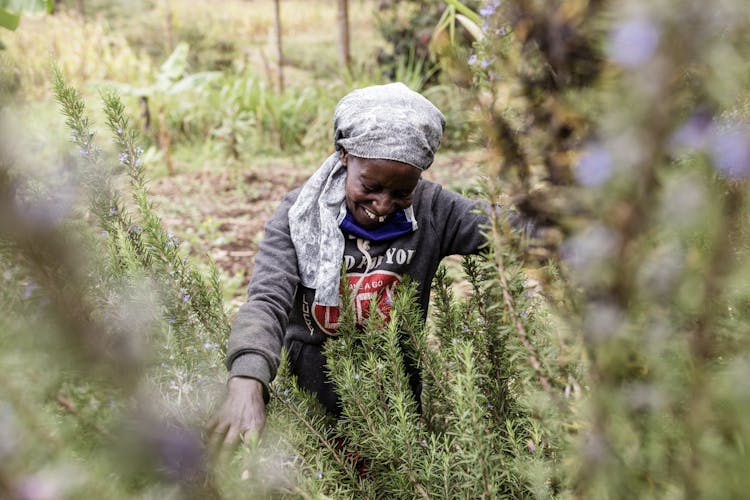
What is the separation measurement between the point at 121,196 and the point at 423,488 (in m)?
0.98

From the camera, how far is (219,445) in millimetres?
764

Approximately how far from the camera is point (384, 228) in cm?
188

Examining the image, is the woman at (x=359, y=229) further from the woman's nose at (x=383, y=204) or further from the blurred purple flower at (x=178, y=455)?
the blurred purple flower at (x=178, y=455)

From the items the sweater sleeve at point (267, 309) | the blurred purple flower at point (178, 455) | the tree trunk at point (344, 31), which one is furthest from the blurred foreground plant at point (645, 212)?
the tree trunk at point (344, 31)

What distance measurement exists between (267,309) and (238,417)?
55cm

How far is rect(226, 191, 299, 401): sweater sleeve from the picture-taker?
123cm

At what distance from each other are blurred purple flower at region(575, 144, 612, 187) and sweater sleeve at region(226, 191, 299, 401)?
904 millimetres

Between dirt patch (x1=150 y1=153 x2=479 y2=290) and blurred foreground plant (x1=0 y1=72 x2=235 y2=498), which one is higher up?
blurred foreground plant (x1=0 y1=72 x2=235 y2=498)

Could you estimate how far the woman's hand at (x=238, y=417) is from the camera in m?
0.80

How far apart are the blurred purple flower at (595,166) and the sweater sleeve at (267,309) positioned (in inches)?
35.6

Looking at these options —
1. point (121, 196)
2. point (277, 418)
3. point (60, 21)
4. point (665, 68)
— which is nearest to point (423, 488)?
point (277, 418)

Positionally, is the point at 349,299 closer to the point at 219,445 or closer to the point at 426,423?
the point at 426,423

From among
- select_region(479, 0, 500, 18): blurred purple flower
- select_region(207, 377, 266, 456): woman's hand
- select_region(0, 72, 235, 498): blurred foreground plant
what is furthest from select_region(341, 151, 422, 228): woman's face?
select_region(0, 72, 235, 498): blurred foreground plant

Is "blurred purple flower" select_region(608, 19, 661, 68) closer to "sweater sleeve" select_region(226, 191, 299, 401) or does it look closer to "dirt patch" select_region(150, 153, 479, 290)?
"sweater sleeve" select_region(226, 191, 299, 401)
